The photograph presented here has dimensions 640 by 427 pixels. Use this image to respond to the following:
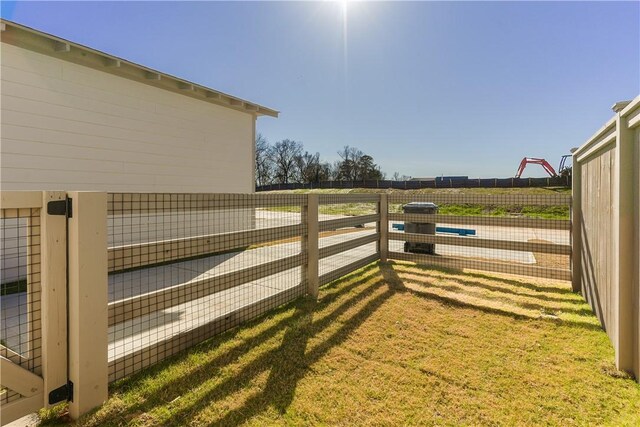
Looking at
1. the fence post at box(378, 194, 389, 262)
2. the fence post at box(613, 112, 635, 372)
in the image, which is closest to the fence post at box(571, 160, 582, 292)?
the fence post at box(613, 112, 635, 372)

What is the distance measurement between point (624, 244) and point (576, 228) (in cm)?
239

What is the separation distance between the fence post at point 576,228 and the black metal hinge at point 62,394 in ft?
18.7

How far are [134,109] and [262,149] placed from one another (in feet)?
126

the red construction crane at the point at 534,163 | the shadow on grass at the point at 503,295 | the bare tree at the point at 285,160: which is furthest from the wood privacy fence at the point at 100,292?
the bare tree at the point at 285,160

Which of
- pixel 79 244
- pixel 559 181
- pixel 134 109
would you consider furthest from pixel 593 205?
pixel 559 181

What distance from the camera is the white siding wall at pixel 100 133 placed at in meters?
4.68

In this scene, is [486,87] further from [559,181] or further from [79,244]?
[559,181]

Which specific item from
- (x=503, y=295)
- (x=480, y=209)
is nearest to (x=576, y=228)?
(x=503, y=295)

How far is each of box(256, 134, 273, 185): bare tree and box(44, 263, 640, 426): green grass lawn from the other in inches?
1650

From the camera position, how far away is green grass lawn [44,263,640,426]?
1764 mm

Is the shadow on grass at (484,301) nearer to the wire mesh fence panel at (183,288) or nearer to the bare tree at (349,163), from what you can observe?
the wire mesh fence panel at (183,288)

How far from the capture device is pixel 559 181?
24547 mm

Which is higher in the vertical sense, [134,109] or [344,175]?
[344,175]

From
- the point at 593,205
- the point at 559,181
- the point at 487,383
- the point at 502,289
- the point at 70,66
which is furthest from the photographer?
the point at 559,181
